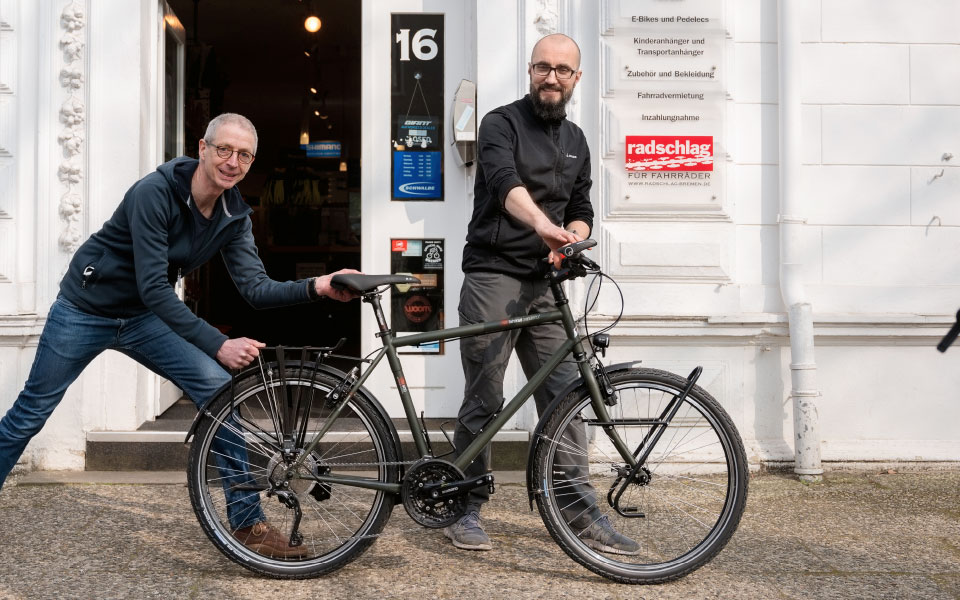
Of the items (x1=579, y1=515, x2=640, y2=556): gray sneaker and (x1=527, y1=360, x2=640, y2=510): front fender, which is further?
(x1=579, y1=515, x2=640, y2=556): gray sneaker

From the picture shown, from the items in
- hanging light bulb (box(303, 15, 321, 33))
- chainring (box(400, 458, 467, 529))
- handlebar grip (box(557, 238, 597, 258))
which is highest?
hanging light bulb (box(303, 15, 321, 33))

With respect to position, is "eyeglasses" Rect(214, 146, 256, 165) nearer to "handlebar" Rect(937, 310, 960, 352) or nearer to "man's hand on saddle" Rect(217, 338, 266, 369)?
"man's hand on saddle" Rect(217, 338, 266, 369)

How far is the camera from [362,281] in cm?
333

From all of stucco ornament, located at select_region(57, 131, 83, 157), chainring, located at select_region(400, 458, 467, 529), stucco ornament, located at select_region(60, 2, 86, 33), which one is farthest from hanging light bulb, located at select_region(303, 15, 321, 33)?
chainring, located at select_region(400, 458, 467, 529)

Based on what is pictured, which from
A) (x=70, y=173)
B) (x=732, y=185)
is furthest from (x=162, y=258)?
(x=732, y=185)

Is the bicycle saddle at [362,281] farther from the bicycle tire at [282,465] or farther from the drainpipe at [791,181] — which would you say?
the drainpipe at [791,181]

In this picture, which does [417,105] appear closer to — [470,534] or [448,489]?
[470,534]

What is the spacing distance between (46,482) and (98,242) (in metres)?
1.99

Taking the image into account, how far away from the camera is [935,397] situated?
5289 mm

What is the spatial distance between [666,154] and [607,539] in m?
2.52

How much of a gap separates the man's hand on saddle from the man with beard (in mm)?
893

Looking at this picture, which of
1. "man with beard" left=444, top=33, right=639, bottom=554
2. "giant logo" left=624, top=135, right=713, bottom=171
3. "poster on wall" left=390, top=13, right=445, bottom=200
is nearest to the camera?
"man with beard" left=444, top=33, right=639, bottom=554

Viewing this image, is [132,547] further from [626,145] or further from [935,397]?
[935,397]

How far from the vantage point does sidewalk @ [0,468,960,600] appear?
3.29 meters
